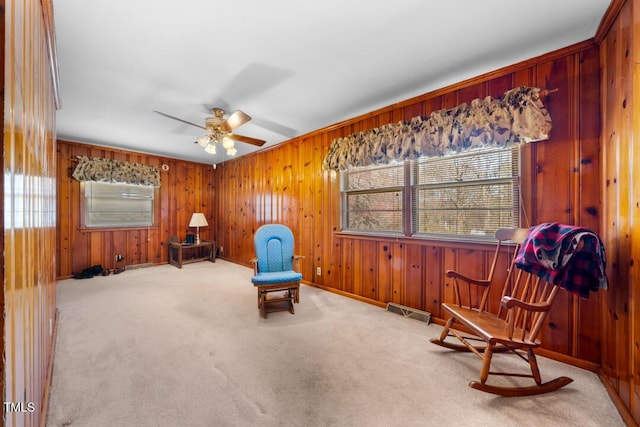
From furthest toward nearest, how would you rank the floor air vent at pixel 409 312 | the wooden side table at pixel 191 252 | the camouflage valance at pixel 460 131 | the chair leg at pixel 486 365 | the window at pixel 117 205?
the wooden side table at pixel 191 252
the window at pixel 117 205
the floor air vent at pixel 409 312
the camouflage valance at pixel 460 131
the chair leg at pixel 486 365

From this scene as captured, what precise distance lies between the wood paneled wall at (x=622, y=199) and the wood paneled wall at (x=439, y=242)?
124mm

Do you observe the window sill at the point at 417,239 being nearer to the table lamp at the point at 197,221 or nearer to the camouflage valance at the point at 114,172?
the table lamp at the point at 197,221

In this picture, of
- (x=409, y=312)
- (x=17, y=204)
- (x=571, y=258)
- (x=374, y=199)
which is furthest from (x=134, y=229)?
(x=571, y=258)

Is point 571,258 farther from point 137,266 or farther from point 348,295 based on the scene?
point 137,266

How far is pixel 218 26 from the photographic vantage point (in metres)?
1.67

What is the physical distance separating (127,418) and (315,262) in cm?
265

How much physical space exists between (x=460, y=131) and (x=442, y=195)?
65 centimetres

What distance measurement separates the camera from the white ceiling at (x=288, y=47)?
1.55 m

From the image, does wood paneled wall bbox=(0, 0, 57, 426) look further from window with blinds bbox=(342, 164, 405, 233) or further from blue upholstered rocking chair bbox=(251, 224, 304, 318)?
window with blinds bbox=(342, 164, 405, 233)

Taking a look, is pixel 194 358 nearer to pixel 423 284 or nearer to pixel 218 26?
pixel 423 284

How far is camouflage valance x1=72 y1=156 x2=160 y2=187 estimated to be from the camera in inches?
171

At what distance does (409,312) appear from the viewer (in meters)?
2.69

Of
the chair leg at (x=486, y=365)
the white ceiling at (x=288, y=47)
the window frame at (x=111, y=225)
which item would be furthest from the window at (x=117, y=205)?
the chair leg at (x=486, y=365)

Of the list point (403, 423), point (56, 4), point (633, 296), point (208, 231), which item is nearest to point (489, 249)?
point (633, 296)
